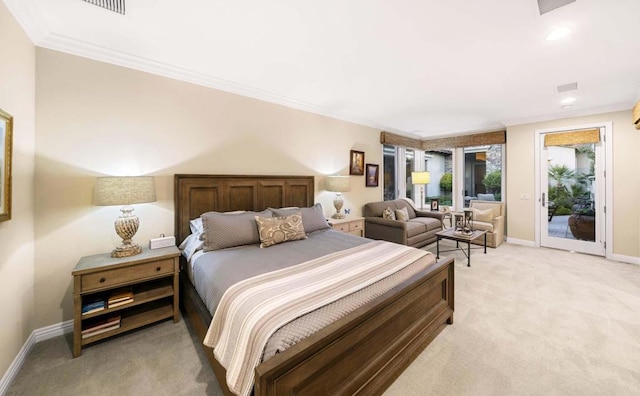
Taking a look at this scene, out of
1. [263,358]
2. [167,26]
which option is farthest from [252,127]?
[263,358]

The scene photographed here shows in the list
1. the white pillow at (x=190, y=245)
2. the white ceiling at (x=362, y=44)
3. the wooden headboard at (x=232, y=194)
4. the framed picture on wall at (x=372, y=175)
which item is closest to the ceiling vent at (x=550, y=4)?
the white ceiling at (x=362, y=44)

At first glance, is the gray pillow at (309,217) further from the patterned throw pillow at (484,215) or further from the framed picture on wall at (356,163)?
the patterned throw pillow at (484,215)

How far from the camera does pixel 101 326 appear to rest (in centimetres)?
204

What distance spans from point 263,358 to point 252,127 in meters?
2.92

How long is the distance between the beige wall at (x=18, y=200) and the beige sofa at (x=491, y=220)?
6210 millimetres

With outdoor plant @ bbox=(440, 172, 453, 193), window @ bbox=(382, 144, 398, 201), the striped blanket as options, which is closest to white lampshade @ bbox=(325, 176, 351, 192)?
window @ bbox=(382, 144, 398, 201)

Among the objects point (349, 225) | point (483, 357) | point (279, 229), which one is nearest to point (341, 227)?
point (349, 225)

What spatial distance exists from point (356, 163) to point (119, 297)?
4.01m

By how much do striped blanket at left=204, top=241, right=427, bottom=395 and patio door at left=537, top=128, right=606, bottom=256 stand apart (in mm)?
4517

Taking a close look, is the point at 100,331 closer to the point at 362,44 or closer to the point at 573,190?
the point at 362,44

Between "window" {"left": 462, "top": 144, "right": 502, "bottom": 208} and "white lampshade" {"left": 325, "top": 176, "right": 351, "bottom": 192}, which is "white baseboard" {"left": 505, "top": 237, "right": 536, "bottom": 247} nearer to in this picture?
"window" {"left": 462, "top": 144, "right": 502, "bottom": 208}

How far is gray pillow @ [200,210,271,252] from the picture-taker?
7.87 feet

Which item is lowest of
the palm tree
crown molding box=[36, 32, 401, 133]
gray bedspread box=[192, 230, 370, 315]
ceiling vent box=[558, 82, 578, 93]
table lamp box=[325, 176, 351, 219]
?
gray bedspread box=[192, 230, 370, 315]

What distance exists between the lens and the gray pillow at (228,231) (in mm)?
2398
